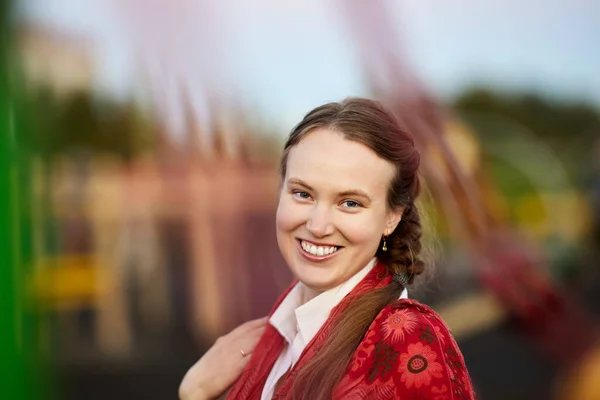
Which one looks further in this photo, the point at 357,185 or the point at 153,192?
the point at 153,192

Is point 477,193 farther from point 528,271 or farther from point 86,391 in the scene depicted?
point 86,391

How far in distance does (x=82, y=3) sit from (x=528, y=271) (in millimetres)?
2068

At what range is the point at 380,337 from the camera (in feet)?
3.57

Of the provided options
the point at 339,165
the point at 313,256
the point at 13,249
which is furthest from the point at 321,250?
the point at 13,249

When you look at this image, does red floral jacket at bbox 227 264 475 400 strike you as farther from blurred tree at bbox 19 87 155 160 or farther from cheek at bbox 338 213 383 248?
blurred tree at bbox 19 87 155 160

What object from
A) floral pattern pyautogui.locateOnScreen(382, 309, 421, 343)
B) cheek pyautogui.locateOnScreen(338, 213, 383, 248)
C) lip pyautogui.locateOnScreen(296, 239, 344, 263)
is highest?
cheek pyautogui.locateOnScreen(338, 213, 383, 248)

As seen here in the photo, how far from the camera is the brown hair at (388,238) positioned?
1097 millimetres

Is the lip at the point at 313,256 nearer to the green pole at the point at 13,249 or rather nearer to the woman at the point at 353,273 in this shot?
the woman at the point at 353,273

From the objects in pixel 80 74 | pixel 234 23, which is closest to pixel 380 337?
pixel 234 23

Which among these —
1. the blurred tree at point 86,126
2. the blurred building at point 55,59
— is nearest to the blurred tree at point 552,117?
the blurred tree at point 86,126

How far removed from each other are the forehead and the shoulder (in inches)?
7.2

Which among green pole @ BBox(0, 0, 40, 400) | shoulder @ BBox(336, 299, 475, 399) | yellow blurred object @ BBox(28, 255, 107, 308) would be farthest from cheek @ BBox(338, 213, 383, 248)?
yellow blurred object @ BBox(28, 255, 107, 308)

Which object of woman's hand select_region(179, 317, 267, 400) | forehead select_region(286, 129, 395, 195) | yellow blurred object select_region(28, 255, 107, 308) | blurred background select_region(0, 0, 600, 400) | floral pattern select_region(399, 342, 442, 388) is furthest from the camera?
yellow blurred object select_region(28, 255, 107, 308)

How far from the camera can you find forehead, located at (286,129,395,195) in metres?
1.14
